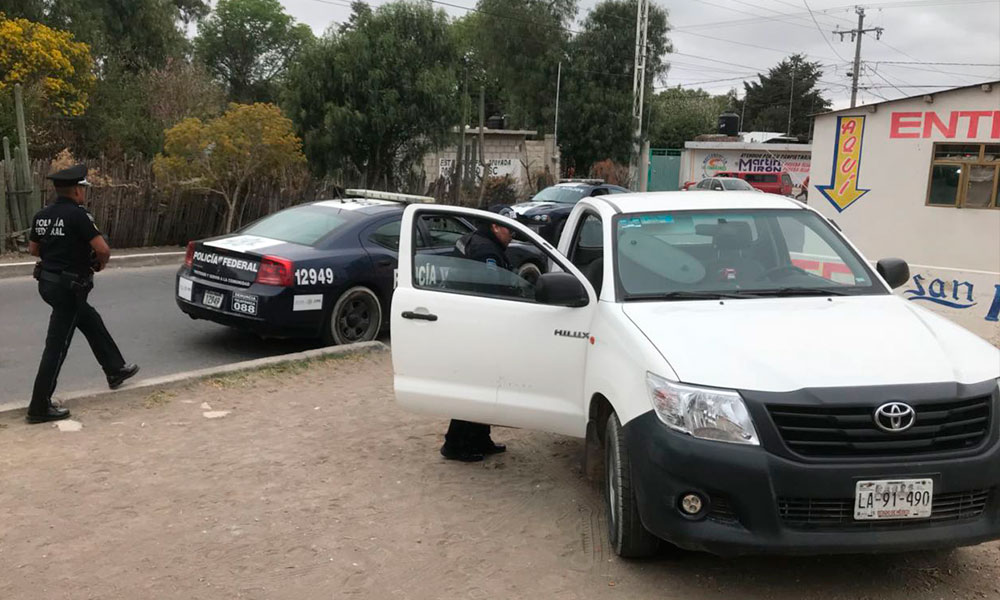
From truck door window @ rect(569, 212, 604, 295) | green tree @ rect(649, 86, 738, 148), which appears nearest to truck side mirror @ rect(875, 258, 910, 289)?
truck door window @ rect(569, 212, 604, 295)

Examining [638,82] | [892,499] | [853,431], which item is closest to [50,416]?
[853,431]

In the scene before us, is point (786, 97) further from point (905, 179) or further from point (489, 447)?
point (489, 447)

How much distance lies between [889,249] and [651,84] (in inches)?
1003

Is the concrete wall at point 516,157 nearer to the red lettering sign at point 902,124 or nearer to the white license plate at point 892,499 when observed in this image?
the red lettering sign at point 902,124

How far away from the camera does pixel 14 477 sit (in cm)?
482

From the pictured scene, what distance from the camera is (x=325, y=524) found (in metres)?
4.35

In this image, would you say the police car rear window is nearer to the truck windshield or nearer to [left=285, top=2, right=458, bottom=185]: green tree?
the truck windshield

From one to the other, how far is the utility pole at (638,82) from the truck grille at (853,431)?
3454 cm

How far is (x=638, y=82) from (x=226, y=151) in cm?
2835

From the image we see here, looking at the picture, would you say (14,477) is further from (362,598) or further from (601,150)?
(601,150)

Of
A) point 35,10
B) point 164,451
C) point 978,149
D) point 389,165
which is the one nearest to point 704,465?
point 164,451

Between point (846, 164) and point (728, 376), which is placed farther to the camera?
point (846, 164)

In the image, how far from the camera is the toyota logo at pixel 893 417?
3.25 meters

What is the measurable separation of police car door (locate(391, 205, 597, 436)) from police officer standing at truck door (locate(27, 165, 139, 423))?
242 cm
